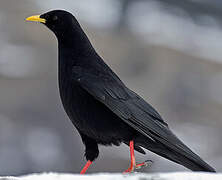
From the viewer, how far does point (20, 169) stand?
9453mm

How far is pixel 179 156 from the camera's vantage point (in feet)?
15.4

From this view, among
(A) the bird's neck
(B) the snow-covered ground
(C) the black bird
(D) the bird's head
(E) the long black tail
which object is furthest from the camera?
(D) the bird's head

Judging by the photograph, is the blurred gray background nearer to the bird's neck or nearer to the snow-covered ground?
the bird's neck

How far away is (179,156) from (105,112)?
79 cm

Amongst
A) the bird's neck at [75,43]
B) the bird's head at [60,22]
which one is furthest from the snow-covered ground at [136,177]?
the bird's head at [60,22]

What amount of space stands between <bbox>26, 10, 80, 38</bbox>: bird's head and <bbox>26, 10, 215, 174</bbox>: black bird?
0.17 meters

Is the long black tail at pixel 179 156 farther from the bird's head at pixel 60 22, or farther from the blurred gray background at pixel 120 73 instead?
the blurred gray background at pixel 120 73

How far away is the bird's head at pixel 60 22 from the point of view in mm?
5160

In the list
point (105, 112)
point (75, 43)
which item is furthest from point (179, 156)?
point (75, 43)

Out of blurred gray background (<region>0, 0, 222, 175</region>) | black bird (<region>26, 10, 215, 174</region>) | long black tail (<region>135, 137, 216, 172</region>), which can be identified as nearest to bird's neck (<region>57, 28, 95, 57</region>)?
black bird (<region>26, 10, 215, 174</region>)

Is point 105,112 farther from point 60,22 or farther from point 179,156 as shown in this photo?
point 60,22

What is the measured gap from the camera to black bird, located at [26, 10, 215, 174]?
4605 mm

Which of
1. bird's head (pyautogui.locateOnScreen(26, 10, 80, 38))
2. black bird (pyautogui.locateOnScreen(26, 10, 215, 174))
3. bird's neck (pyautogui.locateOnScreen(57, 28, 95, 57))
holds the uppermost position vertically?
bird's head (pyautogui.locateOnScreen(26, 10, 80, 38))

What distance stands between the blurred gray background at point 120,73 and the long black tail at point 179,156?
4.47 meters
